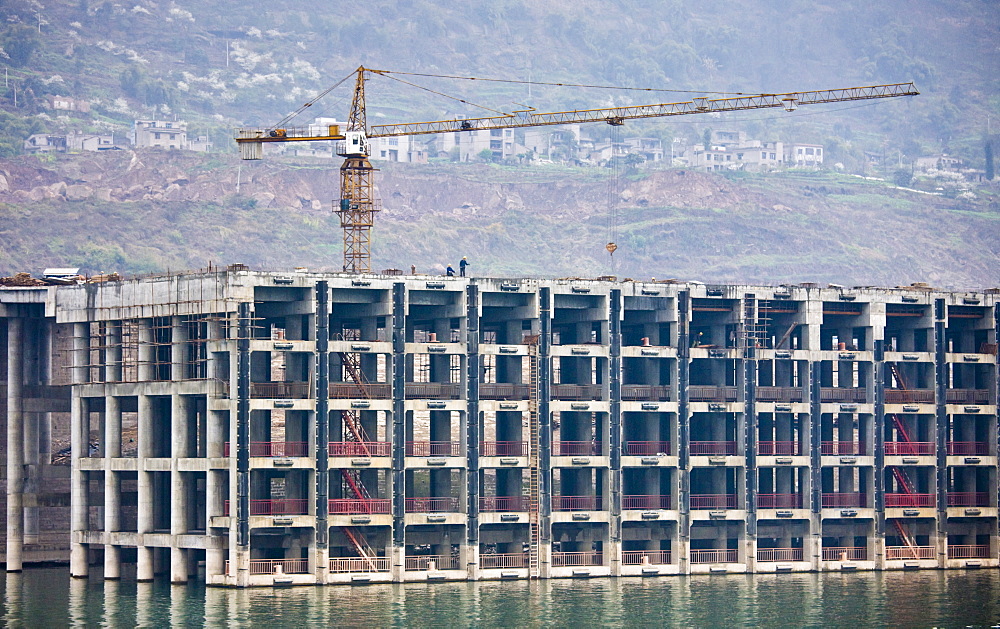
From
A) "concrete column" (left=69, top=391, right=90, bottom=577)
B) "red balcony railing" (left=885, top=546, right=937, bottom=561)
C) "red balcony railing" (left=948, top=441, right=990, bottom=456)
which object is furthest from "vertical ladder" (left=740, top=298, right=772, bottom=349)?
"concrete column" (left=69, top=391, right=90, bottom=577)

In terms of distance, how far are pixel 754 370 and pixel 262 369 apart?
35.7 metres

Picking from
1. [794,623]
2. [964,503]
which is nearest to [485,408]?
[794,623]

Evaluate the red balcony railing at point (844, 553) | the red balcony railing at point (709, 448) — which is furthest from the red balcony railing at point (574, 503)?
the red balcony railing at point (844, 553)

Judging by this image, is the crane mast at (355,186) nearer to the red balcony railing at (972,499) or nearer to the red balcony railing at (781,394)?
the red balcony railing at (781,394)

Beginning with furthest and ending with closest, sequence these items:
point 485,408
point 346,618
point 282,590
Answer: point 485,408 → point 282,590 → point 346,618

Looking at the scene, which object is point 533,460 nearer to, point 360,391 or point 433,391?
point 433,391

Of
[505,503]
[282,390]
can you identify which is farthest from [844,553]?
[282,390]

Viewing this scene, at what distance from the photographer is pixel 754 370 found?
129 m

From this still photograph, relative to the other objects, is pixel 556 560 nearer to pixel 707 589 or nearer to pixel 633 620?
pixel 707 589

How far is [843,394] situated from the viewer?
134500mm

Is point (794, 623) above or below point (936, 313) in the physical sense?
below

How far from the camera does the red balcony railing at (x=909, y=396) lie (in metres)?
134

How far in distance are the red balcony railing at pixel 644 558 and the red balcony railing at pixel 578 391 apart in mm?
11383

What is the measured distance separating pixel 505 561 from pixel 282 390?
19.7 metres
